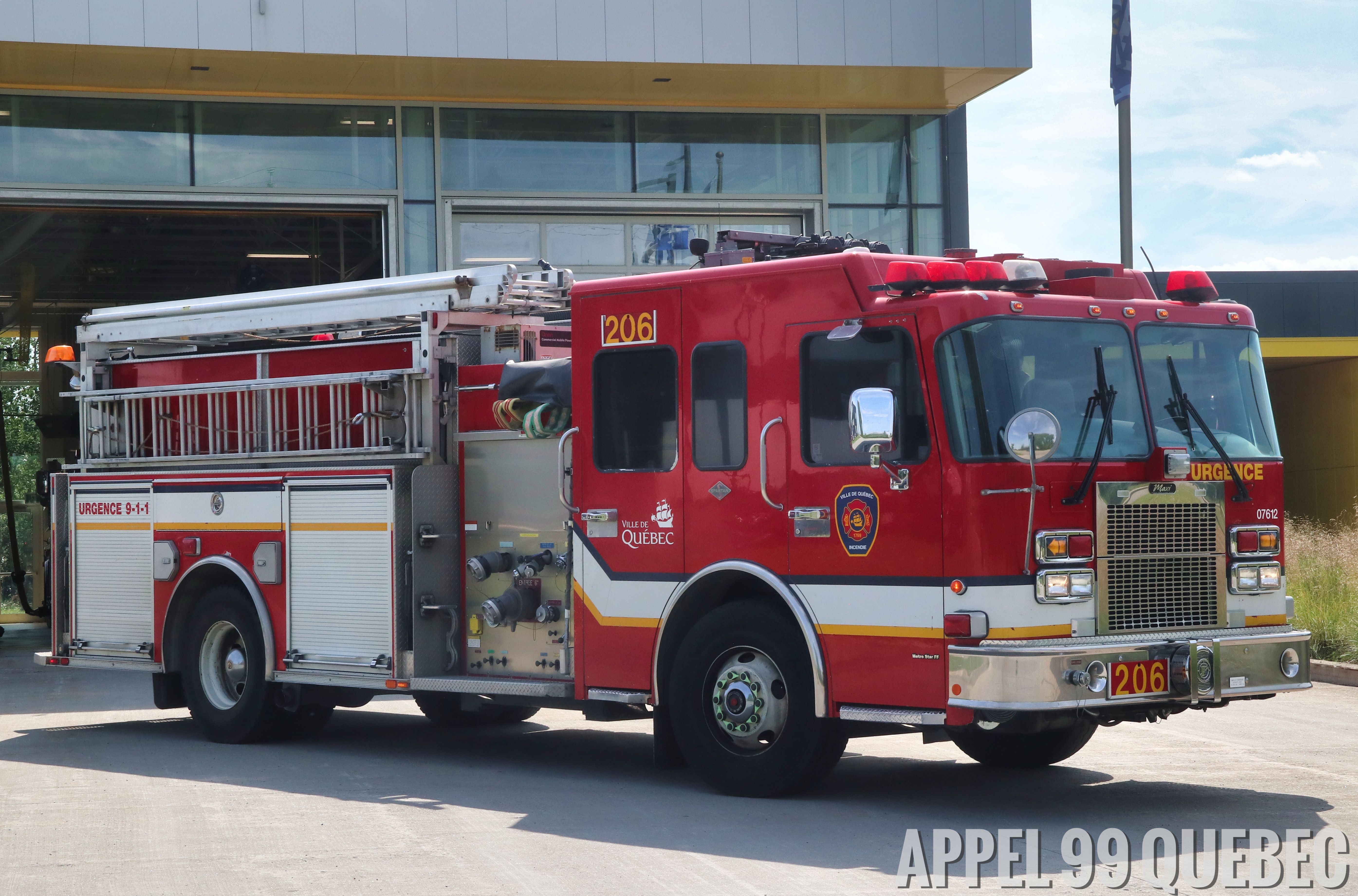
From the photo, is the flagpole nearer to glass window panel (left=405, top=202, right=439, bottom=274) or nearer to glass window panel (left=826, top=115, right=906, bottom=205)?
glass window panel (left=826, top=115, right=906, bottom=205)

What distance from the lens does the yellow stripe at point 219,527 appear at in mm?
10781

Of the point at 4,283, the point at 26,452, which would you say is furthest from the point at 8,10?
the point at 26,452

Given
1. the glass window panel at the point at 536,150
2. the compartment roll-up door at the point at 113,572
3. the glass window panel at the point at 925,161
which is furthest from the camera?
the glass window panel at the point at 925,161

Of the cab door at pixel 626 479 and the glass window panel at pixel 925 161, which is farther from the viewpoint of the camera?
the glass window panel at pixel 925 161

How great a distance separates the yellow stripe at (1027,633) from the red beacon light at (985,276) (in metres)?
1.66

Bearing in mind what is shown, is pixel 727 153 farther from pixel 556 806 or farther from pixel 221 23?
pixel 556 806

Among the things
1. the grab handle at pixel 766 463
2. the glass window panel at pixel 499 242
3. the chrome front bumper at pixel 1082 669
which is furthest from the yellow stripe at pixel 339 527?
the glass window panel at pixel 499 242

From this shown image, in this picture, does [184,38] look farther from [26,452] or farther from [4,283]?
[26,452]

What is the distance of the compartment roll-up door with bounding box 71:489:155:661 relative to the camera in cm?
1158

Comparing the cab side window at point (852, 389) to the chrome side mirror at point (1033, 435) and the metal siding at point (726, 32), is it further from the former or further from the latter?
the metal siding at point (726, 32)

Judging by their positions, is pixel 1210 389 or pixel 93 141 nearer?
pixel 1210 389

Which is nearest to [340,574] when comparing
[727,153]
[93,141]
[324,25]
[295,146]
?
[324,25]

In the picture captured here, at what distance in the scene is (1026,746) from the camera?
9328 millimetres

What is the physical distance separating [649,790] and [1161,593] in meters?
2.95
